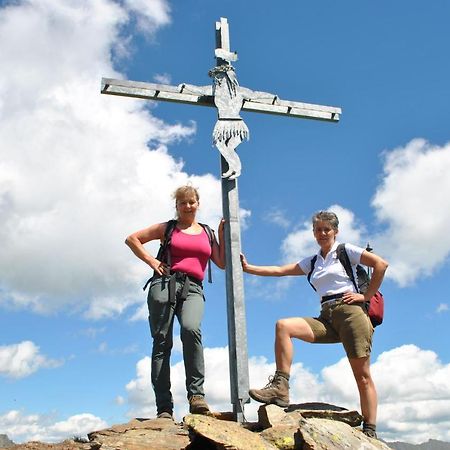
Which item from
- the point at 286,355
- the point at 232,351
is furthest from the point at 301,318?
the point at 232,351

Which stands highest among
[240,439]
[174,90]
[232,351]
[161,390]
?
[174,90]

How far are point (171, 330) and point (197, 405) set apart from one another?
2.91 ft

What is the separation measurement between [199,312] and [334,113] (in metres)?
3.94

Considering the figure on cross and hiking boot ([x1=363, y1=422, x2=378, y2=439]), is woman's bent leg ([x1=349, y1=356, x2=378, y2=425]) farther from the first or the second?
the figure on cross

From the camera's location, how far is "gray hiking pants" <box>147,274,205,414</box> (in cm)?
673

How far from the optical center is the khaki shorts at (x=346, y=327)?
664cm

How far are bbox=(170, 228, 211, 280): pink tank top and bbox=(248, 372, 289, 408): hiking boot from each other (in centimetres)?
147

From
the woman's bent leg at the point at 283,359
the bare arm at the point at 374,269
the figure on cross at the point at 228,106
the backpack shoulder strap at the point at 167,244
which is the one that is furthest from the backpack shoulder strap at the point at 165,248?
the bare arm at the point at 374,269

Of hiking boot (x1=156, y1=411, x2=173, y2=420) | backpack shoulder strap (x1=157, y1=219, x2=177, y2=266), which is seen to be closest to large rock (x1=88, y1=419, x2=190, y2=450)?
hiking boot (x1=156, y1=411, x2=173, y2=420)

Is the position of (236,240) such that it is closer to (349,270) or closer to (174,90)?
(349,270)

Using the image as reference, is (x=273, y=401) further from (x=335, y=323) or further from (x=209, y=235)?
(x=209, y=235)

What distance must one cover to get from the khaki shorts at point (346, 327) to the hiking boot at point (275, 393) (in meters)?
0.61

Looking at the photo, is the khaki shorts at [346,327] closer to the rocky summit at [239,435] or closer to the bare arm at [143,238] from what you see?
the rocky summit at [239,435]

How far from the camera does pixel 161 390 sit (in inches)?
265
